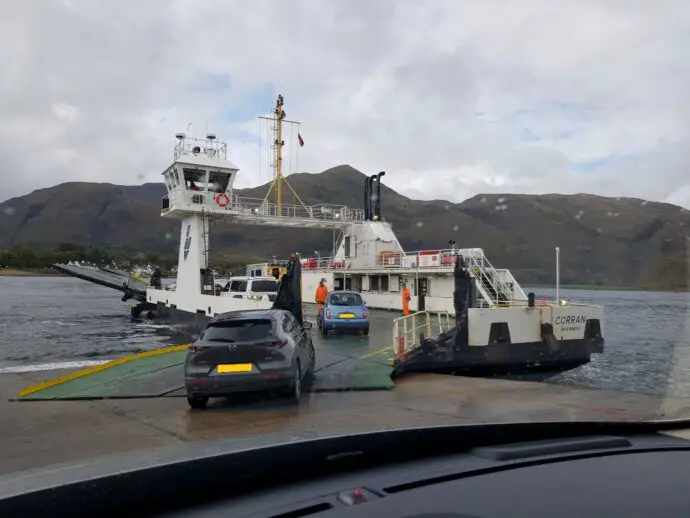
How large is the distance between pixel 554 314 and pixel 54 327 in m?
27.6

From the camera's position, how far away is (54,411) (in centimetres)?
916

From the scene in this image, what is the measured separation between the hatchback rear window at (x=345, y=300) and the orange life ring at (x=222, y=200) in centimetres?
1089

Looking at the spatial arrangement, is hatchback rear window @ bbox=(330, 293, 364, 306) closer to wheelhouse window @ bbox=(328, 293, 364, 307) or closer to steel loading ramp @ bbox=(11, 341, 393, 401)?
wheelhouse window @ bbox=(328, 293, 364, 307)

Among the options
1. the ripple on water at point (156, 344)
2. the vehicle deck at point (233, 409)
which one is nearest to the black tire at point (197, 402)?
the vehicle deck at point (233, 409)

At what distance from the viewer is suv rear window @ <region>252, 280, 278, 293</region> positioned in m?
23.1

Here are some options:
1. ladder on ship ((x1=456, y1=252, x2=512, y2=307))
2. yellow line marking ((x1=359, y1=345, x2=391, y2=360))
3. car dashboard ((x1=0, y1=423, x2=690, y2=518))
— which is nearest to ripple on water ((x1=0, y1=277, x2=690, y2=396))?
ladder on ship ((x1=456, y1=252, x2=512, y2=307))

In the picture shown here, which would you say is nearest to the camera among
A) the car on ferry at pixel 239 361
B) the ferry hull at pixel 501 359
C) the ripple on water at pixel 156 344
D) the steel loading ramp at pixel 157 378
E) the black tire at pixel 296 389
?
the car on ferry at pixel 239 361

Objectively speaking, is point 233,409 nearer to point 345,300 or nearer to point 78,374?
point 78,374

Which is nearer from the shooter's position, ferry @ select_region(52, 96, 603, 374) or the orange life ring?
ferry @ select_region(52, 96, 603, 374)

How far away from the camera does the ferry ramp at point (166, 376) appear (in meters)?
10.4

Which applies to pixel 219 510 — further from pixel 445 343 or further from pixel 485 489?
pixel 445 343

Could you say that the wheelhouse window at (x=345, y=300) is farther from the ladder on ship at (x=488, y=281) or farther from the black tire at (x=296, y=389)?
the black tire at (x=296, y=389)

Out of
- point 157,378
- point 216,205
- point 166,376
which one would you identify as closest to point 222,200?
point 216,205

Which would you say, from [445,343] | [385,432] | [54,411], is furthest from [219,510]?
[445,343]
